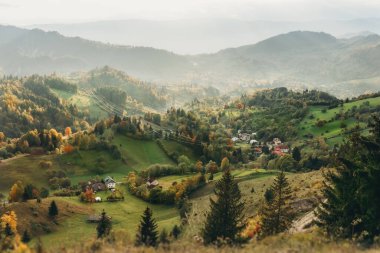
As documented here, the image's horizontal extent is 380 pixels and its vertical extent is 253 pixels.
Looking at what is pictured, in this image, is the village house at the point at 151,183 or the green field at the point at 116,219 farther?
the village house at the point at 151,183

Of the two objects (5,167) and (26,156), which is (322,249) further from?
(26,156)

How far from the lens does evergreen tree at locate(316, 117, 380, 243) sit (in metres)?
28.2

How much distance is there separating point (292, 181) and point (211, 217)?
44.4m

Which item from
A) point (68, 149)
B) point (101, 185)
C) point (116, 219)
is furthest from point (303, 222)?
point (68, 149)

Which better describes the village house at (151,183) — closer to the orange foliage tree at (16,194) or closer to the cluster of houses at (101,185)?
the cluster of houses at (101,185)

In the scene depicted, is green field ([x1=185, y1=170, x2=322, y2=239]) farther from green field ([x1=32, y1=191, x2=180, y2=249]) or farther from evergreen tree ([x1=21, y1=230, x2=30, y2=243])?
evergreen tree ([x1=21, y1=230, x2=30, y2=243])

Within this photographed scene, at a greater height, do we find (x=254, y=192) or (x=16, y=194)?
(x=254, y=192)

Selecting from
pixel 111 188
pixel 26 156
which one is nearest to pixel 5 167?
pixel 26 156

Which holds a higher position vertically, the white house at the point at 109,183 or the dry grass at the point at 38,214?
the dry grass at the point at 38,214

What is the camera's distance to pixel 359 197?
29.8m

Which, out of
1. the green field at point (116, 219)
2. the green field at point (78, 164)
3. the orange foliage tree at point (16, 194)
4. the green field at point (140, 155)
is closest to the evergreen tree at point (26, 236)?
the green field at point (116, 219)

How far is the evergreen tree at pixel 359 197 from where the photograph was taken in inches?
1110

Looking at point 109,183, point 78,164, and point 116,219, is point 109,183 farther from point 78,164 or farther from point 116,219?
point 116,219

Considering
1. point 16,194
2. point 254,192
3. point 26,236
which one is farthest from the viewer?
point 16,194
